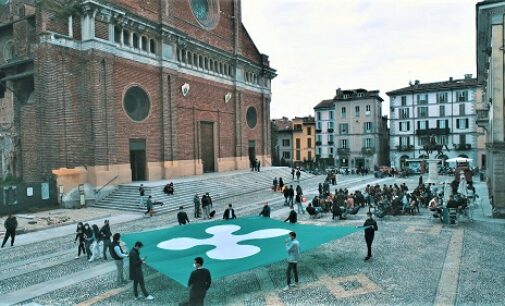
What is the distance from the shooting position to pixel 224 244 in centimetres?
1145

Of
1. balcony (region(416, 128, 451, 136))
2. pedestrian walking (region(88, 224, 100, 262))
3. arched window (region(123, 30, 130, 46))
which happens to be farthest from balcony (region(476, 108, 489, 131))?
pedestrian walking (region(88, 224, 100, 262))

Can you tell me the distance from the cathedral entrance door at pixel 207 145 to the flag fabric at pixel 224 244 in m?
24.9

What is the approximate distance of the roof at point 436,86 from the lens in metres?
56.1

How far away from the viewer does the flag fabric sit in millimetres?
9562

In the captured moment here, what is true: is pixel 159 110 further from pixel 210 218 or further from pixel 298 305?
pixel 298 305

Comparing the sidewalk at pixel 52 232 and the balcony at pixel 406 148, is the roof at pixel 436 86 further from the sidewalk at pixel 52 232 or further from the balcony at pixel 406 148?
the sidewalk at pixel 52 232

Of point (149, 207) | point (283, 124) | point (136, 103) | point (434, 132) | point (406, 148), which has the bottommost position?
point (149, 207)

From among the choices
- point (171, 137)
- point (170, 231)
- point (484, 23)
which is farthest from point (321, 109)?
point (170, 231)

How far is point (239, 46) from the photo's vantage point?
4431 centimetres

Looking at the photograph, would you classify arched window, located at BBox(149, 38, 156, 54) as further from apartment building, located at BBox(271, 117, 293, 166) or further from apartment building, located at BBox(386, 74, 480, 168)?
apartment building, located at BBox(271, 117, 293, 166)

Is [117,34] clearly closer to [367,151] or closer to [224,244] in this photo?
[224,244]

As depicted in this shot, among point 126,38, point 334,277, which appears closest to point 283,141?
point 126,38

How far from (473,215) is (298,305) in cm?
1551

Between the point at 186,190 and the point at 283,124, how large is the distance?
54.5m
